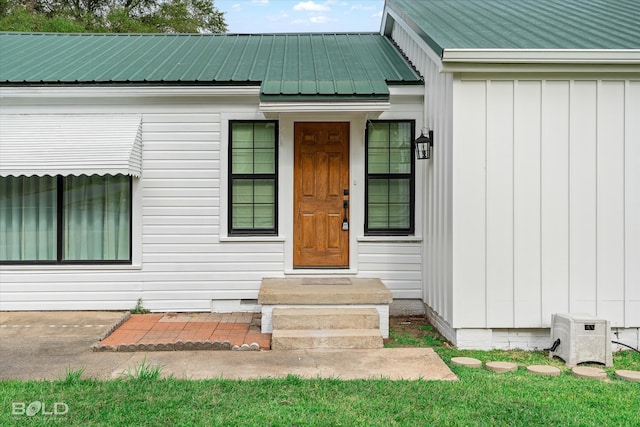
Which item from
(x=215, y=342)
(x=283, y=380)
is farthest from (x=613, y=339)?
(x=215, y=342)

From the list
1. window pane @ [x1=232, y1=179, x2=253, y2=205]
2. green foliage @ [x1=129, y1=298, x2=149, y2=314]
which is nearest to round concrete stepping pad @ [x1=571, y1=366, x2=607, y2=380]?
window pane @ [x1=232, y1=179, x2=253, y2=205]

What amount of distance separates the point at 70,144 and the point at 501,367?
559 cm

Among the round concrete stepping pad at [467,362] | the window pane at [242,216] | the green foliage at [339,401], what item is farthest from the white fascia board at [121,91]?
the round concrete stepping pad at [467,362]

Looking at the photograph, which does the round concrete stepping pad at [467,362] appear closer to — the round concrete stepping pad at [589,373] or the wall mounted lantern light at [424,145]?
the round concrete stepping pad at [589,373]

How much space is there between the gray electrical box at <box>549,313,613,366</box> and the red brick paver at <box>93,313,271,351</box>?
296 cm

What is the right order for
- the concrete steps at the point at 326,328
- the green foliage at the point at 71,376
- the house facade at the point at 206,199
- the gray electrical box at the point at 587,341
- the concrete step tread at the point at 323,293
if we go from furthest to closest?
the house facade at the point at 206,199 → the concrete step tread at the point at 323,293 → the concrete steps at the point at 326,328 → the gray electrical box at the point at 587,341 → the green foliage at the point at 71,376

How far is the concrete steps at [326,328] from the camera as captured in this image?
546 cm

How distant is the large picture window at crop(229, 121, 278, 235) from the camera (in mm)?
7266

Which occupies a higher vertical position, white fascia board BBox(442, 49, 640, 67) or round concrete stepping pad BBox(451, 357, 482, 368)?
white fascia board BBox(442, 49, 640, 67)

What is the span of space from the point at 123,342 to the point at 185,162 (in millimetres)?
2589

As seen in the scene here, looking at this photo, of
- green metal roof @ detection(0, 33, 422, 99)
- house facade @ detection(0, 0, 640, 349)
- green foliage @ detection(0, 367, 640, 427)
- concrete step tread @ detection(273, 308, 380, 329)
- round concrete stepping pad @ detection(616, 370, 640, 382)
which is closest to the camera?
green foliage @ detection(0, 367, 640, 427)

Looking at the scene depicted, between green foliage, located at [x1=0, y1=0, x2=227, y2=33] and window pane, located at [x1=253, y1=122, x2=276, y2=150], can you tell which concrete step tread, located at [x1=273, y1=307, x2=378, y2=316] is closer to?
window pane, located at [x1=253, y1=122, x2=276, y2=150]

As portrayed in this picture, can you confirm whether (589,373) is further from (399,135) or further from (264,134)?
(264,134)

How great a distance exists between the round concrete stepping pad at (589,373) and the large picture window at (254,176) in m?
3.98
